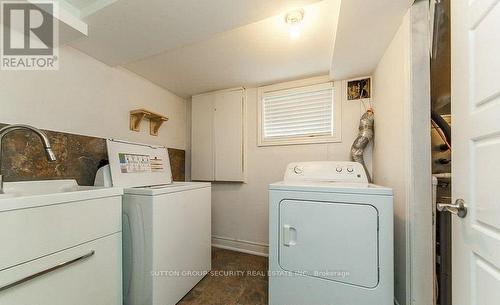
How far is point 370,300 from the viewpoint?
3.89 ft

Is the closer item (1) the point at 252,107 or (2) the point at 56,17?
(2) the point at 56,17

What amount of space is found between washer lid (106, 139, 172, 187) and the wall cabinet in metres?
0.58

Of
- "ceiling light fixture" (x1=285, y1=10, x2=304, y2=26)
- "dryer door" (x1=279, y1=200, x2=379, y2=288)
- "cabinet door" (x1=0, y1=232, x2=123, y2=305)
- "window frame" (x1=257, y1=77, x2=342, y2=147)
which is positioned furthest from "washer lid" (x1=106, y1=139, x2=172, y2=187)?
"ceiling light fixture" (x1=285, y1=10, x2=304, y2=26)

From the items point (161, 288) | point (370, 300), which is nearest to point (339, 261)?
point (370, 300)

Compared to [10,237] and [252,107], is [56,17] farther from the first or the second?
[252,107]

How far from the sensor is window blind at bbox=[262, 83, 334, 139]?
7.45ft

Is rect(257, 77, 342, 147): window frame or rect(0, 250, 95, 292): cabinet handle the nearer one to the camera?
rect(0, 250, 95, 292): cabinet handle

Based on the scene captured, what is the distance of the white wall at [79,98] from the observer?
4.33 ft

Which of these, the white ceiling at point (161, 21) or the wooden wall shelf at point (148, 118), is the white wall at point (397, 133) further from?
the wooden wall shelf at point (148, 118)

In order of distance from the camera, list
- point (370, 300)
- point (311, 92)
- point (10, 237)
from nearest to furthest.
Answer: point (10, 237) → point (370, 300) → point (311, 92)

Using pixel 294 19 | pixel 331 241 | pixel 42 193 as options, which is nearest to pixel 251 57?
pixel 294 19

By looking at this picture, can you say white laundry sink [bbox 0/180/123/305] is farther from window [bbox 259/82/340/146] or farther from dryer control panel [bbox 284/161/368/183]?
window [bbox 259/82/340/146]

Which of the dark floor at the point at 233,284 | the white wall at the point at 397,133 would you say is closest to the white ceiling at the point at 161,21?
the white wall at the point at 397,133

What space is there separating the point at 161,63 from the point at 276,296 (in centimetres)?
223
